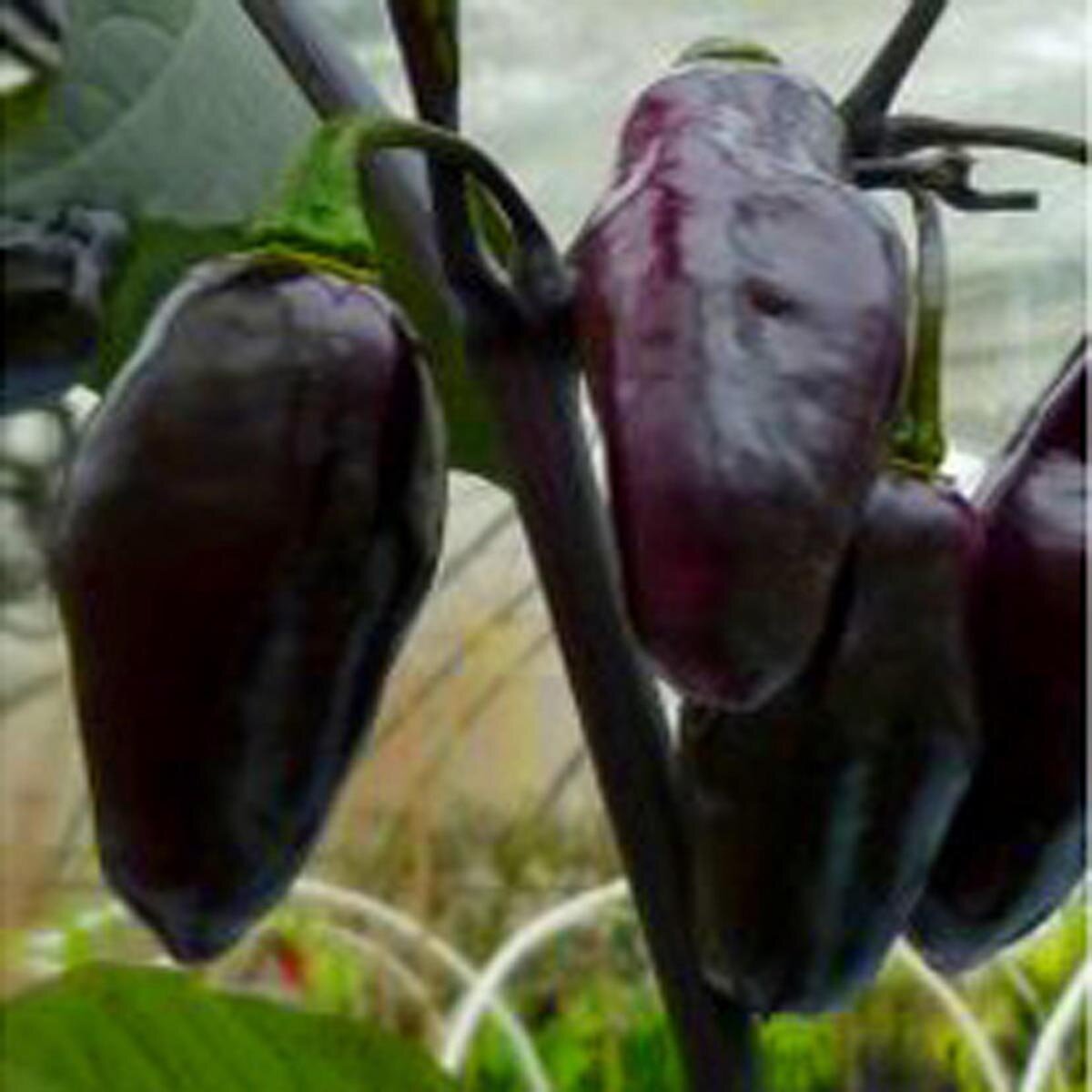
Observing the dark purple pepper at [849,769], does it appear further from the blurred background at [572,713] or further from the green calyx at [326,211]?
the blurred background at [572,713]

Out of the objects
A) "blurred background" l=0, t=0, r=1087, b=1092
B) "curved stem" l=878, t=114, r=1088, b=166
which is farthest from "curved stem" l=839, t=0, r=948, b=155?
"blurred background" l=0, t=0, r=1087, b=1092

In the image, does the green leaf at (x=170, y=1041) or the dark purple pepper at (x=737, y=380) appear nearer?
the dark purple pepper at (x=737, y=380)

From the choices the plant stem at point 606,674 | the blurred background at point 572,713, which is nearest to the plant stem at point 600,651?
the plant stem at point 606,674

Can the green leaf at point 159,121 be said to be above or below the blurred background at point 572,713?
above

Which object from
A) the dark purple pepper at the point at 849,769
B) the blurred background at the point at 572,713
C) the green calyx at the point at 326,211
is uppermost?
the green calyx at the point at 326,211

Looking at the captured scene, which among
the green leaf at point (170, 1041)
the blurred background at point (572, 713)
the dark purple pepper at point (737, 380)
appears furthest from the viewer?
the blurred background at point (572, 713)

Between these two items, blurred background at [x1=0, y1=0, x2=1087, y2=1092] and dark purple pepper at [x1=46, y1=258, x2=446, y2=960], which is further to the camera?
blurred background at [x1=0, y1=0, x2=1087, y2=1092]

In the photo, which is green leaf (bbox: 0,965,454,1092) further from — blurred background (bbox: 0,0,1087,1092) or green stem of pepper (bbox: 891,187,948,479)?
blurred background (bbox: 0,0,1087,1092)
